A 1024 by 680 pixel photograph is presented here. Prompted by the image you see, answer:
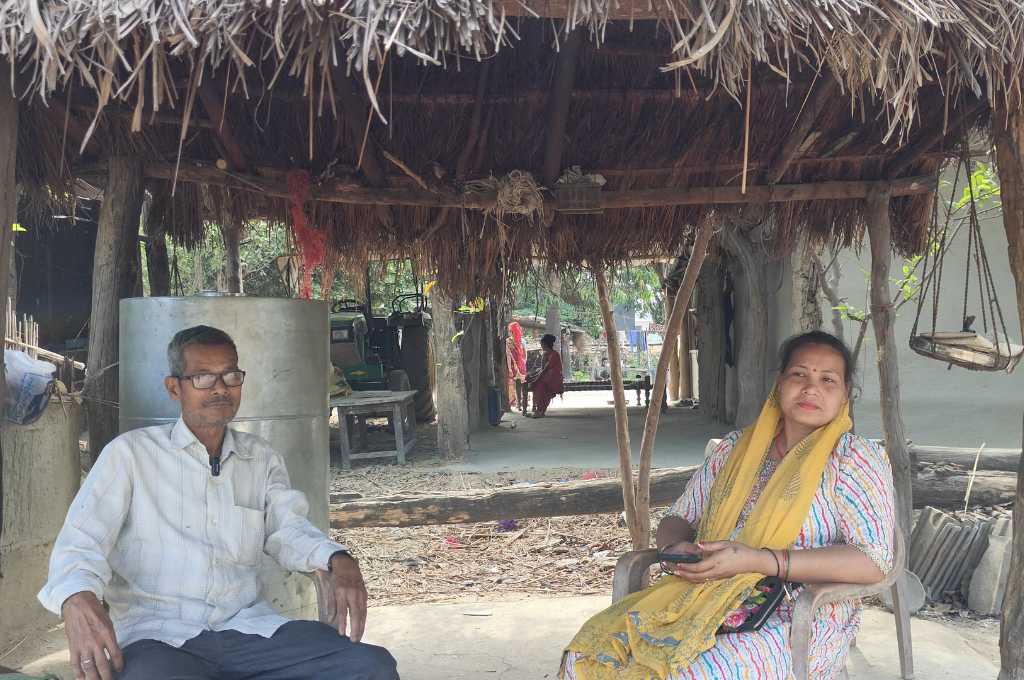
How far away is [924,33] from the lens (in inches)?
91.2

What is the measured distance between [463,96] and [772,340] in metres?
6.56

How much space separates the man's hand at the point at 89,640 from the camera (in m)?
2.07

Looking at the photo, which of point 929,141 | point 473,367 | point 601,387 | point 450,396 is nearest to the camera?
point 929,141

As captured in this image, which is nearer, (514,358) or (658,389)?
(658,389)

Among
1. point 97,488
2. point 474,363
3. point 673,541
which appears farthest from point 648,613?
point 474,363

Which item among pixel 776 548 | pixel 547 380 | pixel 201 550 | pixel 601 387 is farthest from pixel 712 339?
pixel 201 550

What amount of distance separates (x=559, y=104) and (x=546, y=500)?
2849 mm

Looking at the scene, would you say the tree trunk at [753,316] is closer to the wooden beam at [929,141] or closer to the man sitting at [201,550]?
the wooden beam at [929,141]

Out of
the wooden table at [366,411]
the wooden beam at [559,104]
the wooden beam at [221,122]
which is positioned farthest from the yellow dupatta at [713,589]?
the wooden table at [366,411]

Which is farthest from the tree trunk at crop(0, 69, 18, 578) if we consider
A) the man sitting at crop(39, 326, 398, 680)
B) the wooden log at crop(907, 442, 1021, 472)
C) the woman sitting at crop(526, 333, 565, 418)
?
the woman sitting at crop(526, 333, 565, 418)

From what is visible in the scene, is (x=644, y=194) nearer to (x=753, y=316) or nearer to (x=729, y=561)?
(x=729, y=561)

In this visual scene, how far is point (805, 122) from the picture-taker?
3.68m

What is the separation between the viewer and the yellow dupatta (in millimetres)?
2410

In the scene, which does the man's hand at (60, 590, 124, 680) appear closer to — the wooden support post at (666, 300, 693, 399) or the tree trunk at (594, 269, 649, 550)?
the tree trunk at (594, 269, 649, 550)
